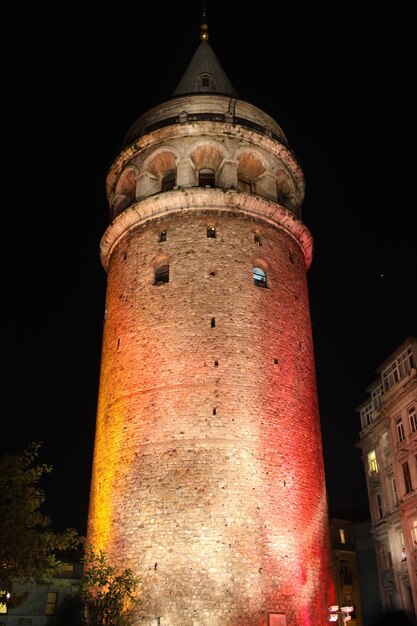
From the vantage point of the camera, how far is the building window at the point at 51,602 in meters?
35.2

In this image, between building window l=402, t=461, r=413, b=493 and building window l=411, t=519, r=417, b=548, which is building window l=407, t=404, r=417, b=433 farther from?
building window l=411, t=519, r=417, b=548

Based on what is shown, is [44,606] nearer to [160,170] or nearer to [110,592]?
[110,592]

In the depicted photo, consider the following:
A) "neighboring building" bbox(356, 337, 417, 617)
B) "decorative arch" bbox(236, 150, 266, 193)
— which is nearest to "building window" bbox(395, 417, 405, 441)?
"neighboring building" bbox(356, 337, 417, 617)

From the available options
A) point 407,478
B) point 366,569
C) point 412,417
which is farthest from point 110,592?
point 366,569

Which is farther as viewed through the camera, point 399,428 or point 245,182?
point 399,428

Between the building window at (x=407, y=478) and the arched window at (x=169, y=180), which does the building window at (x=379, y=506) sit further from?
the arched window at (x=169, y=180)

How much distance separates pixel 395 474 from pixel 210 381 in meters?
10.9

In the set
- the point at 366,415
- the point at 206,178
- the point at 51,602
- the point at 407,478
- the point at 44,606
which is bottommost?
the point at 44,606

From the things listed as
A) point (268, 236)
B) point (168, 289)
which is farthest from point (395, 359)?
point (168, 289)

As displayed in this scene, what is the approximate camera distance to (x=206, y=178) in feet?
94.0

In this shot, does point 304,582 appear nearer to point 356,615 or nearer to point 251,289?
point 251,289

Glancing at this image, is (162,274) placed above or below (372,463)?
above

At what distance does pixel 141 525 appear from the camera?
69.9 ft

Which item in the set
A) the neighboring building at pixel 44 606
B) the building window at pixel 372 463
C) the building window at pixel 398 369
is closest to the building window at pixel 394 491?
the building window at pixel 372 463
